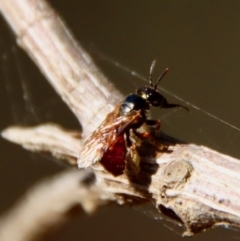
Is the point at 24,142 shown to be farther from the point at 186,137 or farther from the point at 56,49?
the point at 186,137

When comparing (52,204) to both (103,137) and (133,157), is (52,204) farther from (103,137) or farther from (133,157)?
(133,157)

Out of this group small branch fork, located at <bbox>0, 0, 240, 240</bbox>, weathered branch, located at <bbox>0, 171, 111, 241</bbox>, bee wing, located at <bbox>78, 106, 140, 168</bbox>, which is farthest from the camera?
weathered branch, located at <bbox>0, 171, 111, 241</bbox>

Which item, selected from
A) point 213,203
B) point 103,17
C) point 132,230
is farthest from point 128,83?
point 213,203

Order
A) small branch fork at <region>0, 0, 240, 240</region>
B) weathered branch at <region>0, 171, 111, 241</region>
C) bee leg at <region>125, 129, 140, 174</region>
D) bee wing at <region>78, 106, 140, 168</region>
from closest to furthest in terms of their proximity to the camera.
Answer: small branch fork at <region>0, 0, 240, 240</region>
bee leg at <region>125, 129, 140, 174</region>
bee wing at <region>78, 106, 140, 168</region>
weathered branch at <region>0, 171, 111, 241</region>

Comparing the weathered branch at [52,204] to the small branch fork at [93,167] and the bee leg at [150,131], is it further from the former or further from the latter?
the bee leg at [150,131]

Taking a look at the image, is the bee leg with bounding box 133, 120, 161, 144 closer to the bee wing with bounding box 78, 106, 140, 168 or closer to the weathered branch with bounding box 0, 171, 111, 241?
the bee wing with bounding box 78, 106, 140, 168

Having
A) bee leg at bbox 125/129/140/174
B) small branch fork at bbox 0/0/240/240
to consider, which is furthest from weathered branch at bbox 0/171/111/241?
bee leg at bbox 125/129/140/174

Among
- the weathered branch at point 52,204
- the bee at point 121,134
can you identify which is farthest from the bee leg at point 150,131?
the weathered branch at point 52,204
